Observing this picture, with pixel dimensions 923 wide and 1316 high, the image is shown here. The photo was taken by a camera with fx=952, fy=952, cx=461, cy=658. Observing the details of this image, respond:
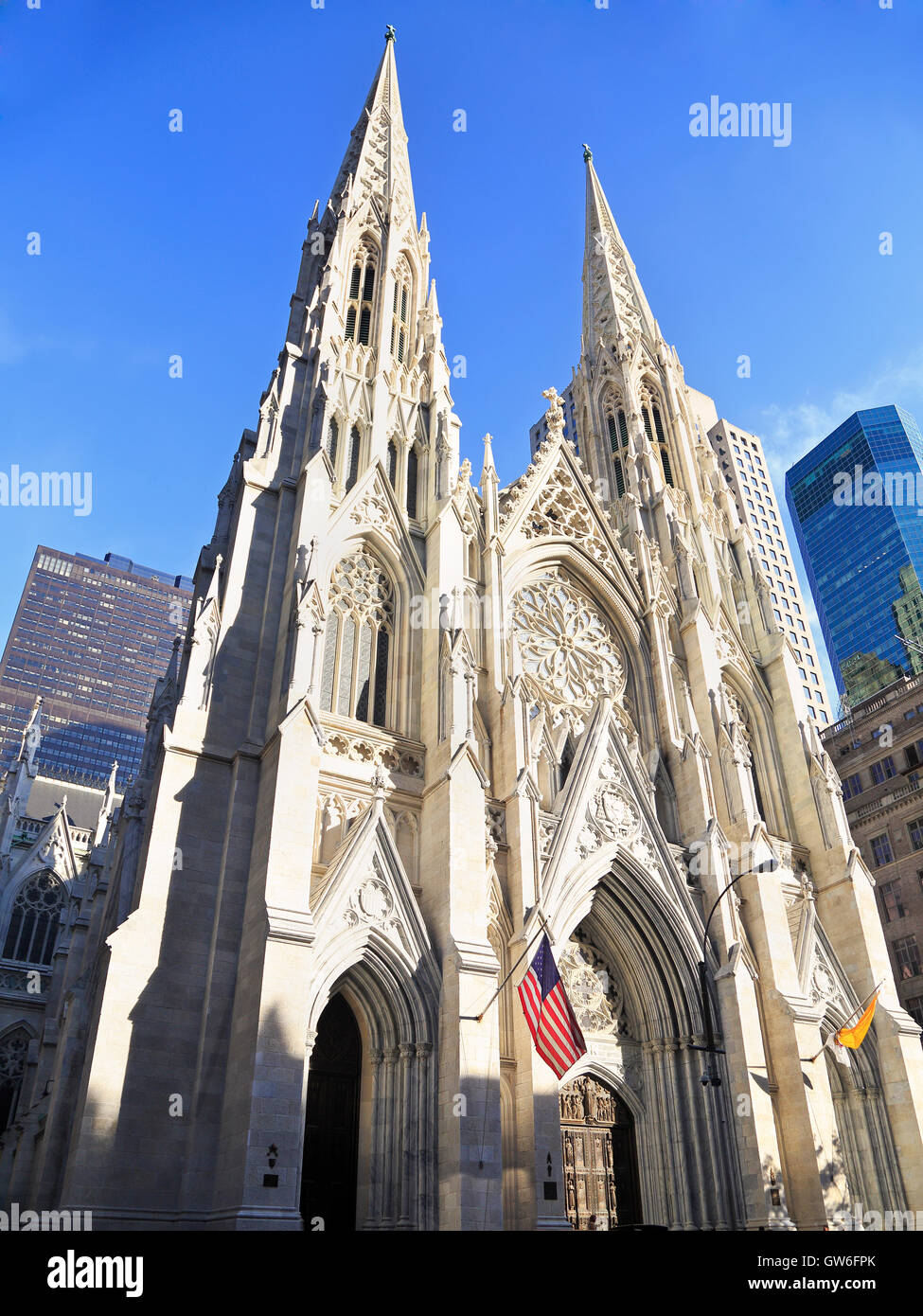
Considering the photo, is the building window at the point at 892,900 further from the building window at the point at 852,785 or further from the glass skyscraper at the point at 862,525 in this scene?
the glass skyscraper at the point at 862,525

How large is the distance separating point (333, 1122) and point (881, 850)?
1126 inches

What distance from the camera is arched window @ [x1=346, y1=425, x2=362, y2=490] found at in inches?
1113

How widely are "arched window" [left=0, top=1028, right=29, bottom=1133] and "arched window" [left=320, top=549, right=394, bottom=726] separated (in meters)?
26.3

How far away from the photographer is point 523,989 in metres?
19.3

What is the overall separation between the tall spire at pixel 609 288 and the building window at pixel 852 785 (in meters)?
22.2

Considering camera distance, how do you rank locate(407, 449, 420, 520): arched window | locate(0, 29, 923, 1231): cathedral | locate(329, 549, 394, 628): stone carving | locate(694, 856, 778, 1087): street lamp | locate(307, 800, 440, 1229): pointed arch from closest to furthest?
locate(0, 29, 923, 1231): cathedral, locate(307, 800, 440, 1229): pointed arch, locate(694, 856, 778, 1087): street lamp, locate(329, 549, 394, 628): stone carving, locate(407, 449, 420, 520): arched window

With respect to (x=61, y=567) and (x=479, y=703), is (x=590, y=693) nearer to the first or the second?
(x=479, y=703)

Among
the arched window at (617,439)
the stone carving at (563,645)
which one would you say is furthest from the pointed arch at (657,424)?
the stone carving at (563,645)

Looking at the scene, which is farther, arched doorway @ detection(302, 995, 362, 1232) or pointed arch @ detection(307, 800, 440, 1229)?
arched doorway @ detection(302, 995, 362, 1232)

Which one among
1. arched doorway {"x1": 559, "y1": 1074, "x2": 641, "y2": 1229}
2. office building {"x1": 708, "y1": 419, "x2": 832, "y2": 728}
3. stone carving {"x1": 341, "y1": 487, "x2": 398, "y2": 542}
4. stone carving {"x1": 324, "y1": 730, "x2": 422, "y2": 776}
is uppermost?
office building {"x1": 708, "y1": 419, "x2": 832, "y2": 728}

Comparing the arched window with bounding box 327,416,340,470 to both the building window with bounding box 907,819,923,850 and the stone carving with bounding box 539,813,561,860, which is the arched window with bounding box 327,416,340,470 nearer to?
the stone carving with bounding box 539,813,561,860

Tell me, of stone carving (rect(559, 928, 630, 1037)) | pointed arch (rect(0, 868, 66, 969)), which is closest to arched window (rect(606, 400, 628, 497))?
stone carving (rect(559, 928, 630, 1037))

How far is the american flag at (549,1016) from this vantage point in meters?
18.7

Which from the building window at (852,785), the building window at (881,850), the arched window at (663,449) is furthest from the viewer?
the building window at (852,785)
